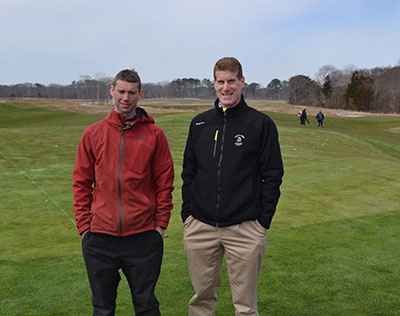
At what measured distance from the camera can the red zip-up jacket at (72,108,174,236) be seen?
3.32 meters

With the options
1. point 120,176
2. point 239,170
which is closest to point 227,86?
point 239,170

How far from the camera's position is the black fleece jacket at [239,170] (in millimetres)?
3475

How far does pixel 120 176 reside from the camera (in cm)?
331

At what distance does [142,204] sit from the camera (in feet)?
11.0

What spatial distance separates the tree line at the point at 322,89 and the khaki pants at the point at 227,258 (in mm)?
86602

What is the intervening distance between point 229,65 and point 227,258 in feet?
5.26

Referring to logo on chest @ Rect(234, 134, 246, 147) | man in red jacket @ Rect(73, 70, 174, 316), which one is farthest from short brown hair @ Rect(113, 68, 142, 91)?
logo on chest @ Rect(234, 134, 246, 147)

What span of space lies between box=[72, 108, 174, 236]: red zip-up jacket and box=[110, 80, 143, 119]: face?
67 mm

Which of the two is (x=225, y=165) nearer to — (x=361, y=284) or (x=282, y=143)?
(x=361, y=284)

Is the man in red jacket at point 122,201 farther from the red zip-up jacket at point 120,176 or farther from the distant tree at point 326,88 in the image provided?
the distant tree at point 326,88

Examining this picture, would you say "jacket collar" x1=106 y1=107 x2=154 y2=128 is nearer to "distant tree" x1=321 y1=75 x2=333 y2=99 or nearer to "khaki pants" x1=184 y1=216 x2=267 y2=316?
"khaki pants" x1=184 y1=216 x2=267 y2=316

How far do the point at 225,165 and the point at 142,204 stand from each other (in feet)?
2.41

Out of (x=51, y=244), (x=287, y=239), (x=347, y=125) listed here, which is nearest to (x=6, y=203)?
(x=51, y=244)

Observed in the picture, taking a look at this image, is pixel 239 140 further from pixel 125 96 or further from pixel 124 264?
pixel 124 264
